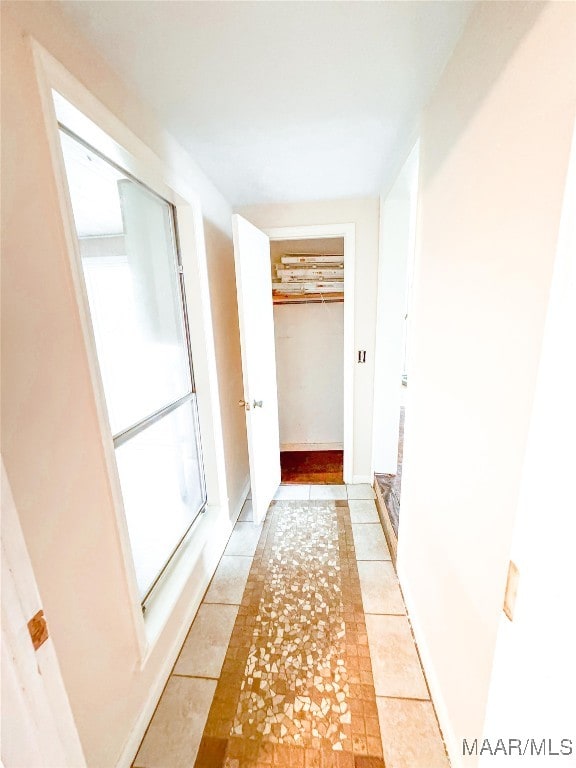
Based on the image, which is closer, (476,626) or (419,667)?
(476,626)

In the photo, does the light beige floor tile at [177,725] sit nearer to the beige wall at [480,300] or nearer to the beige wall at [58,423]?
the beige wall at [58,423]

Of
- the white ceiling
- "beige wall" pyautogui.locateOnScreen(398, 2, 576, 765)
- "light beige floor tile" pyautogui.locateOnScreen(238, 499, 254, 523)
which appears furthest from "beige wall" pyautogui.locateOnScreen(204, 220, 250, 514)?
"beige wall" pyautogui.locateOnScreen(398, 2, 576, 765)

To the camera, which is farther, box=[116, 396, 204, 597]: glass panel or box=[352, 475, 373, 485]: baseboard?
box=[352, 475, 373, 485]: baseboard

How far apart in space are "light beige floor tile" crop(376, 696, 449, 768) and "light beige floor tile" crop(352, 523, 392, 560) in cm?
71

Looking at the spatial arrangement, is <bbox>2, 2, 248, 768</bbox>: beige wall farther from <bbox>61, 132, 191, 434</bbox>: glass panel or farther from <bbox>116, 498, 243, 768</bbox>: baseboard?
<bbox>61, 132, 191, 434</bbox>: glass panel

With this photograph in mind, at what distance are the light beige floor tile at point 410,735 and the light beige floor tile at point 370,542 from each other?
0.71 m

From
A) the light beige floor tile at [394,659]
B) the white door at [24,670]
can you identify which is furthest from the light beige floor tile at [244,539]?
the white door at [24,670]

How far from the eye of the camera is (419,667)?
1235mm

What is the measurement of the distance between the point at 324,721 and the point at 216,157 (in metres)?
2.51

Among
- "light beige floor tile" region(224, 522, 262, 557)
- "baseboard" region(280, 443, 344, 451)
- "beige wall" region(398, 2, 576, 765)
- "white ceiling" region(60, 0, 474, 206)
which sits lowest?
"baseboard" region(280, 443, 344, 451)

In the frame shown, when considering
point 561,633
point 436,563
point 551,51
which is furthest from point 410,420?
point 551,51

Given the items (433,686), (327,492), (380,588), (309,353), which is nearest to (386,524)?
(380,588)

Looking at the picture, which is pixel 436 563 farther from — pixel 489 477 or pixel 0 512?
pixel 0 512

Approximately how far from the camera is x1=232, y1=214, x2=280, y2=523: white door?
1.81 m
